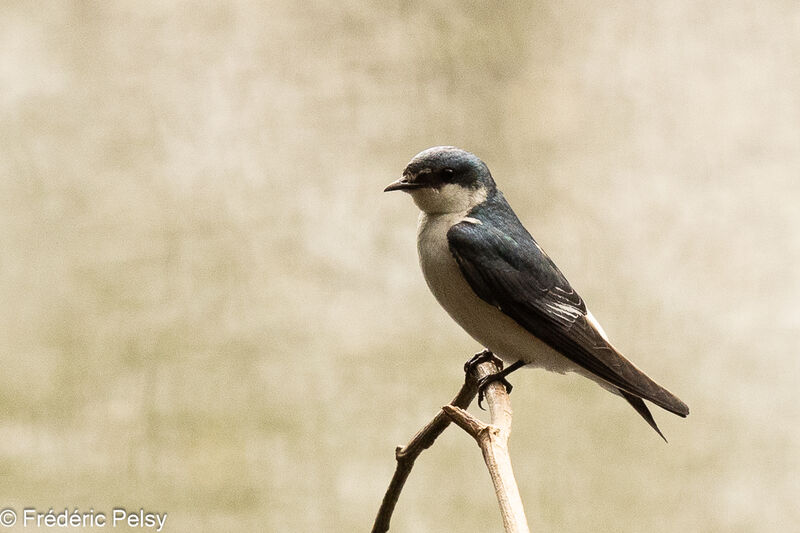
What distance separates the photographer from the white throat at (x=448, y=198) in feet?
3.62

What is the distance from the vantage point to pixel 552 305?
1.10m

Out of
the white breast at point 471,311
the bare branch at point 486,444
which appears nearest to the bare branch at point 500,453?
the bare branch at point 486,444

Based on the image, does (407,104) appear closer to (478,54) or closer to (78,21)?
(478,54)

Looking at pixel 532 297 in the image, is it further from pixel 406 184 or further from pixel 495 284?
pixel 406 184

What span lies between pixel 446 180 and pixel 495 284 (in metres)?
0.13

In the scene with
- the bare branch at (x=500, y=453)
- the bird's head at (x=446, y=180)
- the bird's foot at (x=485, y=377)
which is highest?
the bird's head at (x=446, y=180)

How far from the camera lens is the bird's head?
42.5 inches

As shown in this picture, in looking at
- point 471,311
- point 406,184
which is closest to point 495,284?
point 471,311

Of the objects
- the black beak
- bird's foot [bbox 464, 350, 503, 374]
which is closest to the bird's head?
the black beak

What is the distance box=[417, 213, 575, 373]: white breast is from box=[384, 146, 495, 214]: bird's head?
24 mm

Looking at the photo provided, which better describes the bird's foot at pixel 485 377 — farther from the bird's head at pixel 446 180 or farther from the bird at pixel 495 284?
the bird's head at pixel 446 180

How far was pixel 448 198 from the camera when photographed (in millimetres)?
1110

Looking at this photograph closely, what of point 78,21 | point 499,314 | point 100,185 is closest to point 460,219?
point 499,314

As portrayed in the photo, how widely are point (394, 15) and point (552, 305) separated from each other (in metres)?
1.43
